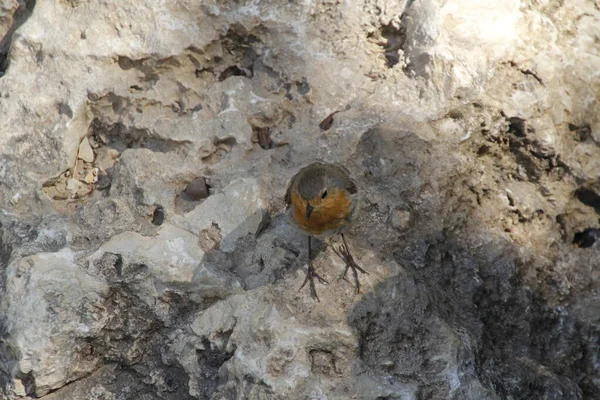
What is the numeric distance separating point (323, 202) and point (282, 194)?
38cm

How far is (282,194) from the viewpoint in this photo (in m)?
→ 4.41

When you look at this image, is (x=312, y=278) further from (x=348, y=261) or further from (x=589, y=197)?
(x=589, y=197)

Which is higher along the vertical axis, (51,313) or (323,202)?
(323,202)

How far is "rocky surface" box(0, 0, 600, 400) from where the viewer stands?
385cm

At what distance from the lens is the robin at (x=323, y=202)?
4.07 m

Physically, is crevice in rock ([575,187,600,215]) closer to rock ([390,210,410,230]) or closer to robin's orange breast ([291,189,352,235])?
rock ([390,210,410,230])

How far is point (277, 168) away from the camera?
4492mm

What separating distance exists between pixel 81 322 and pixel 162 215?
805 millimetres

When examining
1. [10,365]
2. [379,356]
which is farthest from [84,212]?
[379,356]

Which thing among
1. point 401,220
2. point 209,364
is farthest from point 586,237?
point 209,364

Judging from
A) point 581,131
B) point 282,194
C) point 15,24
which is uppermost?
point 581,131

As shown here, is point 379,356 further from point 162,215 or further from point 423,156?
point 162,215

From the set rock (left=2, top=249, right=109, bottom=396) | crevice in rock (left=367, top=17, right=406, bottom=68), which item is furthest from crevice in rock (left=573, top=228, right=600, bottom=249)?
rock (left=2, top=249, right=109, bottom=396)

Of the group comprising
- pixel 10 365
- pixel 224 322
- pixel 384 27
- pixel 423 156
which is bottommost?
pixel 10 365
